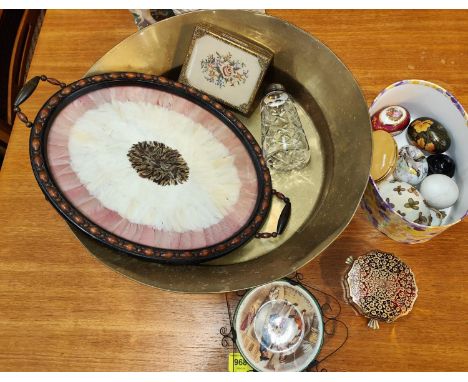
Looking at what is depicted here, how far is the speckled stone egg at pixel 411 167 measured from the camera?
631 millimetres

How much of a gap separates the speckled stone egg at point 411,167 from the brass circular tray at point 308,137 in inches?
4.1

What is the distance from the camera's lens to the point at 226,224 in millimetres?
557

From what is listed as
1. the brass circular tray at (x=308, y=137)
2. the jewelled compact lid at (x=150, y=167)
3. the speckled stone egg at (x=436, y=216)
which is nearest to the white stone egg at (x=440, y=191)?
the speckled stone egg at (x=436, y=216)

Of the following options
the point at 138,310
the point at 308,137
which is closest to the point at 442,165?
the point at 308,137

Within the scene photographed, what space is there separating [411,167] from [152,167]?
14.4 inches

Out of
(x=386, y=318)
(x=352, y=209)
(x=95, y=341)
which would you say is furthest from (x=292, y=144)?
(x=95, y=341)

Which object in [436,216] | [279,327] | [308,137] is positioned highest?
[308,137]

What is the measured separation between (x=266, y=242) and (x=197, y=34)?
0.97 ft

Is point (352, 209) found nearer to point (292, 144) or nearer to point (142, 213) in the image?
point (292, 144)

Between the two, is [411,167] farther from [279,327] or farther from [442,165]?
[279,327]

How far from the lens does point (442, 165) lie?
0.64 m

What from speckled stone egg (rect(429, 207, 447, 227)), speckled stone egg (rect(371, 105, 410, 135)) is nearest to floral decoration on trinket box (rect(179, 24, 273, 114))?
speckled stone egg (rect(371, 105, 410, 135))

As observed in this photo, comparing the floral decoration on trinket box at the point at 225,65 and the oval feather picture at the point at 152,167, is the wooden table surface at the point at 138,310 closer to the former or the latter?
the oval feather picture at the point at 152,167

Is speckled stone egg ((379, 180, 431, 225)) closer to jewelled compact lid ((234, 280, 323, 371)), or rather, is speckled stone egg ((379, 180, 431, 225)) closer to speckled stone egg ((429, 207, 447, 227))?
speckled stone egg ((429, 207, 447, 227))
